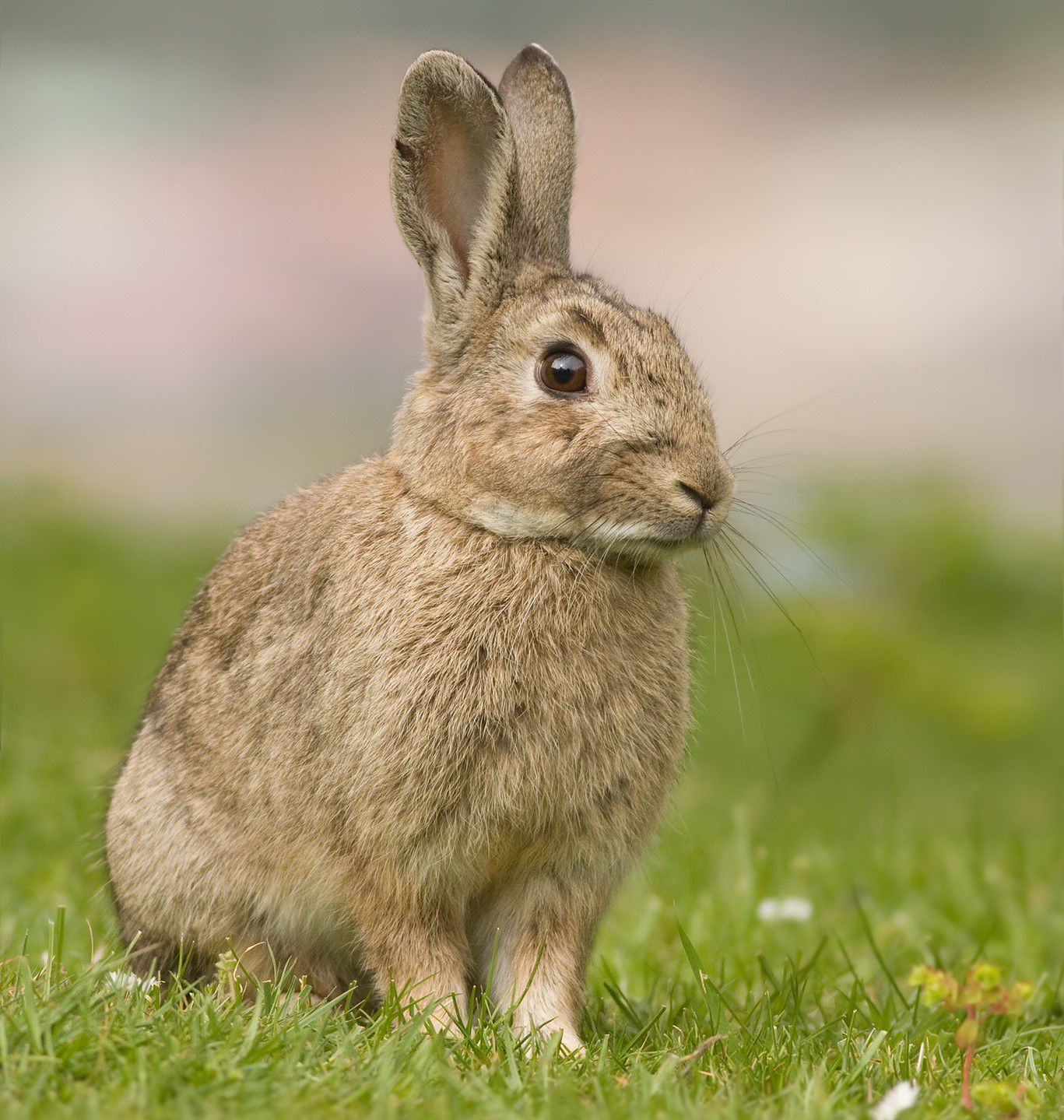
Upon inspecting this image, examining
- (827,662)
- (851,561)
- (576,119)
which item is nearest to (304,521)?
(576,119)

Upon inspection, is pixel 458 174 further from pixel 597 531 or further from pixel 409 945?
pixel 409 945

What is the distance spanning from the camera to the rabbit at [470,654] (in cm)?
376

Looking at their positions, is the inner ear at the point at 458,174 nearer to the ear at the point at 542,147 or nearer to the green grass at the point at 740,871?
the ear at the point at 542,147

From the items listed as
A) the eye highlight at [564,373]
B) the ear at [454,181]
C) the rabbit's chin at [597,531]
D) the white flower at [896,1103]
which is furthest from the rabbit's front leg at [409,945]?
the ear at [454,181]

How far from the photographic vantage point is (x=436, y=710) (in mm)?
3771

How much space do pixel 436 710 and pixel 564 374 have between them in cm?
87

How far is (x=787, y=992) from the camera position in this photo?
4.26 meters

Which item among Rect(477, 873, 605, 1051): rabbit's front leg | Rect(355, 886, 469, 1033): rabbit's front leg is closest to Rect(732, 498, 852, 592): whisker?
Rect(477, 873, 605, 1051): rabbit's front leg

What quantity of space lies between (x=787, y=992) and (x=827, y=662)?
4.87m

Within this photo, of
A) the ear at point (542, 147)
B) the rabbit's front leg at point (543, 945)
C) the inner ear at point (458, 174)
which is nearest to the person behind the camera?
the rabbit's front leg at point (543, 945)

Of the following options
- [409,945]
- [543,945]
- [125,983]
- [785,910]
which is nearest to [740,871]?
[785,910]

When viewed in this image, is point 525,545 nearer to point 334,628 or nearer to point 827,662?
point 334,628

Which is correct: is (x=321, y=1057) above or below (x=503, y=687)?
below

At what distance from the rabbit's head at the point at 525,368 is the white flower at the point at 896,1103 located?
1.28 meters
